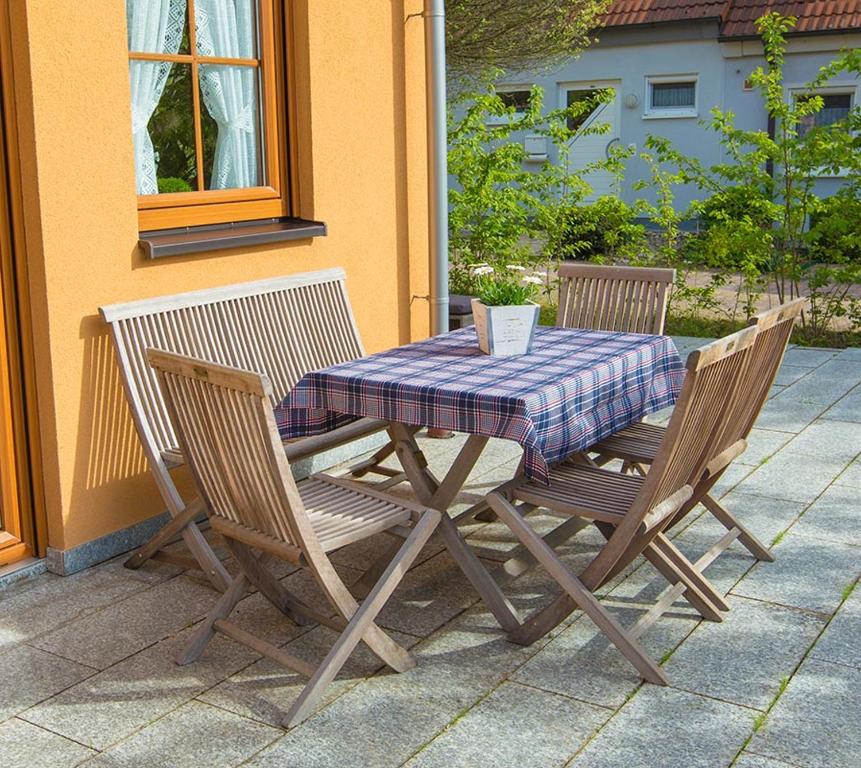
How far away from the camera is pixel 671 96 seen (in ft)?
67.0

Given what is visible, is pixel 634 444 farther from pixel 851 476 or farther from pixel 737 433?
pixel 851 476

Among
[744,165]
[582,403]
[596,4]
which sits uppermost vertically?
[596,4]

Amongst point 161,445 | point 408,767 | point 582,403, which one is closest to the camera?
point 408,767

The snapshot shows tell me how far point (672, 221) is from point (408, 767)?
27.3ft

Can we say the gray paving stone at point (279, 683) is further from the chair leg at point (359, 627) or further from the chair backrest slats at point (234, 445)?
the chair backrest slats at point (234, 445)

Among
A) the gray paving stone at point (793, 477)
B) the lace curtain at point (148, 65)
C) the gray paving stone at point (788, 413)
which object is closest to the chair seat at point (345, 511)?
the lace curtain at point (148, 65)

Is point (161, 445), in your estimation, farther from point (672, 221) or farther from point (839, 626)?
point (672, 221)

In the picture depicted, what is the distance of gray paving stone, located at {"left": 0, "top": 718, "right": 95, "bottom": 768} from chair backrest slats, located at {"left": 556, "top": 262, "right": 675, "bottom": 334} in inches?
130

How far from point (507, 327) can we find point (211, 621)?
1.59 metres

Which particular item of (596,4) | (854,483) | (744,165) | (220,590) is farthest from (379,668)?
(596,4)

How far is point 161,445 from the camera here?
482 cm

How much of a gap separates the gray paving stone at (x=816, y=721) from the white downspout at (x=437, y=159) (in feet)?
11.3

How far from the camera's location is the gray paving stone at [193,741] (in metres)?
3.32

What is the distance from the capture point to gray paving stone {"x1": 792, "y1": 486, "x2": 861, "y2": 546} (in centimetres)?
514
